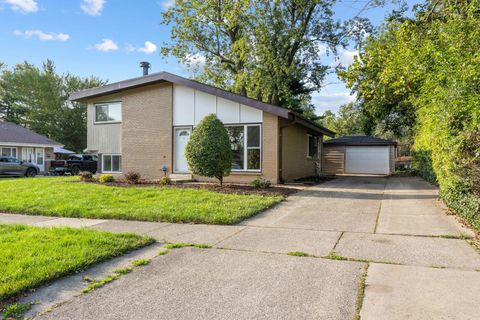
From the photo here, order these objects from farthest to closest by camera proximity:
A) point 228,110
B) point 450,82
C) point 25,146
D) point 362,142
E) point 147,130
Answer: point 25,146 < point 362,142 < point 147,130 < point 228,110 < point 450,82

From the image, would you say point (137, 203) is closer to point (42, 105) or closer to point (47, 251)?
point (47, 251)

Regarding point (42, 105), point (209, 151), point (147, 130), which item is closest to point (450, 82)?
point (209, 151)

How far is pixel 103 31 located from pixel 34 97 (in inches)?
1273

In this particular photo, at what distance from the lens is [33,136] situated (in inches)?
1241

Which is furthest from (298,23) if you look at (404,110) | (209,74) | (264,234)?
(264,234)

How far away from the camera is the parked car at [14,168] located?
2238 centimetres

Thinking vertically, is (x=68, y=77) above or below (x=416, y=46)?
above

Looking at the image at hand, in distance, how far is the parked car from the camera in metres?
22.4

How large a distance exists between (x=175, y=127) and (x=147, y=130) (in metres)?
1.41

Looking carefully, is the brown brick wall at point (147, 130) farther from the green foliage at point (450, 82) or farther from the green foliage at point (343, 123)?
the green foliage at point (343, 123)

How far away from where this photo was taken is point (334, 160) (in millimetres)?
25516

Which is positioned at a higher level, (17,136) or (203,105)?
(203,105)

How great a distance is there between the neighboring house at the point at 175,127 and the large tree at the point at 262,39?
4.97 m

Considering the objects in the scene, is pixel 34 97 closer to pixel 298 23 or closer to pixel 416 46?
pixel 298 23
